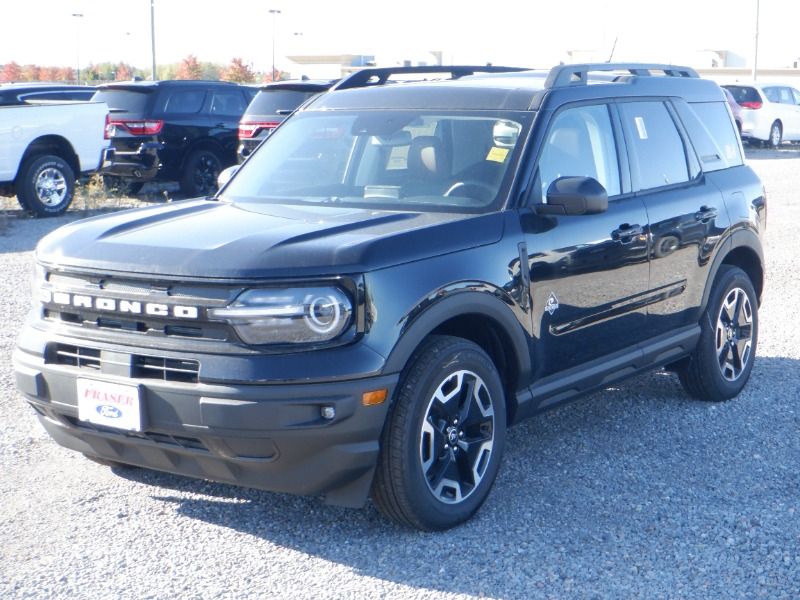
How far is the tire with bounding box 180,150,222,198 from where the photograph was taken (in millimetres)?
16562

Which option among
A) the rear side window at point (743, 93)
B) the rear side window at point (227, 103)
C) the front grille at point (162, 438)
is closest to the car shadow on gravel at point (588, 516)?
the front grille at point (162, 438)

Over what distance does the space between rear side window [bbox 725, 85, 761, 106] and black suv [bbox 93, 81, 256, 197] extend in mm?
16061

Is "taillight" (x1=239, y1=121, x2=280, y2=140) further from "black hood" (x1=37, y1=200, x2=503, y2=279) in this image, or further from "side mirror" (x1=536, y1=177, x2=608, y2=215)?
"side mirror" (x1=536, y1=177, x2=608, y2=215)

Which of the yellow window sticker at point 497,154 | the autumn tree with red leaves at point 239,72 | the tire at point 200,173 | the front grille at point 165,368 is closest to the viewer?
the front grille at point 165,368

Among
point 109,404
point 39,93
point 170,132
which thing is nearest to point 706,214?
point 109,404

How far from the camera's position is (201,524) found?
4.69 metres

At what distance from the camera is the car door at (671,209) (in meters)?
5.86

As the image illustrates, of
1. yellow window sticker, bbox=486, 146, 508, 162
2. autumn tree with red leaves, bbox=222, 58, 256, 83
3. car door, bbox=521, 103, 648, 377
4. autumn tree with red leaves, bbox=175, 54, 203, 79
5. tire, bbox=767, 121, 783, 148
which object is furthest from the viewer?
autumn tree with red leaves, bbox=175, 54, 203, 79

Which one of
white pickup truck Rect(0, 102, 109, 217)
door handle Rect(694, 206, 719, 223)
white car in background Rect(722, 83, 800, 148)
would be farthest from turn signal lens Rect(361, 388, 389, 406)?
white car in background Rect(722, 83, 800, 148)

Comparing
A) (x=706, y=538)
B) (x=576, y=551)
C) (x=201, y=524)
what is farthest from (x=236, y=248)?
(x=706, y=538)

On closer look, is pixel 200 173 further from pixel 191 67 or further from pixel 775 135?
pixel 191 67

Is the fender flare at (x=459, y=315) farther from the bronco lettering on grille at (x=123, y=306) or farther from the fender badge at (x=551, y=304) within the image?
the bronco lettering on grille at (x=123, y=306)

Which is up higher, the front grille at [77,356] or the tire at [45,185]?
the front grille at [77,356]

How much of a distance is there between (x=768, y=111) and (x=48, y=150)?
20.0 meters
